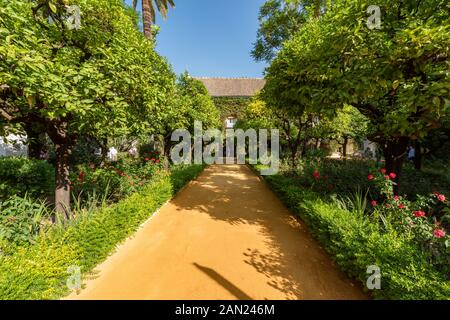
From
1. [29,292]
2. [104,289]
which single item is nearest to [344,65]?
[104,289]

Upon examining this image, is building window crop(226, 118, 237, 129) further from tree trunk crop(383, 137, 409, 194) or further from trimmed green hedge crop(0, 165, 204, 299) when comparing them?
trimmed green hedge crop(0, 165, 204, 299)

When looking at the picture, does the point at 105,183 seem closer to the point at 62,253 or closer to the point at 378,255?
the point at 62,253

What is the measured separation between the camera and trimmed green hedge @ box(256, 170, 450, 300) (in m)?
2.54

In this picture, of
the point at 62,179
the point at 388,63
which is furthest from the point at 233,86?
the point at 62,179

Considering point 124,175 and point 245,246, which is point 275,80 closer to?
point 245,246

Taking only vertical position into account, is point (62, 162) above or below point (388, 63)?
below

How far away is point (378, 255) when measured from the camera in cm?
310

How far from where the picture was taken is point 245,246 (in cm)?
477

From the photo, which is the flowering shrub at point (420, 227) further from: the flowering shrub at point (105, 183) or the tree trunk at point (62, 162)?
the flowering shrub at point (105, 183)

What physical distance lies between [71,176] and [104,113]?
4.49 meters

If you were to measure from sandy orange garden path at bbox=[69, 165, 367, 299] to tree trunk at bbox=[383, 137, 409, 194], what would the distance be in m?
2.88

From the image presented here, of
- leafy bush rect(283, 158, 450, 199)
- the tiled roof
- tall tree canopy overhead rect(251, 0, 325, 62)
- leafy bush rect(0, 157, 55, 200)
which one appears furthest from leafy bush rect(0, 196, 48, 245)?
the tiled roof

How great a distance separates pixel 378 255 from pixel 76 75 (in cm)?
552
